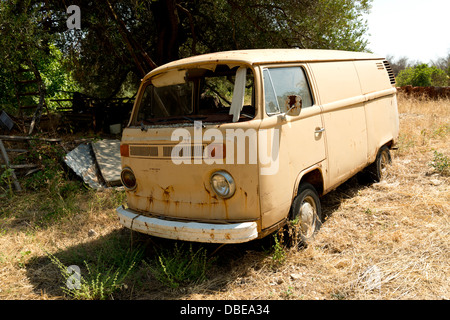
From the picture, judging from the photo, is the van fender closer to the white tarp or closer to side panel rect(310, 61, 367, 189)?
side panel rect(310, 61, 367, 189)

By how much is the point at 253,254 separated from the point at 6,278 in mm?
2633

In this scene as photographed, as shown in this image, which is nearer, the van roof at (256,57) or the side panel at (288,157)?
the side panel at (288,157)

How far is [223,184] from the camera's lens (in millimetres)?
3127

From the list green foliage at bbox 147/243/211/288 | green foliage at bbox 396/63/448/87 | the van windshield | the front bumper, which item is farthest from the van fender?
green foliage at bbox 396/63/448/87

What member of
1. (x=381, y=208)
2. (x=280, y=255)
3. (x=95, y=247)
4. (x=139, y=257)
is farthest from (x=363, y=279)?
(x=95, y=247)

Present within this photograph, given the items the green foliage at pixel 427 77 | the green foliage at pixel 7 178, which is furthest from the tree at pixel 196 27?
the green foliage at pixel 427 77

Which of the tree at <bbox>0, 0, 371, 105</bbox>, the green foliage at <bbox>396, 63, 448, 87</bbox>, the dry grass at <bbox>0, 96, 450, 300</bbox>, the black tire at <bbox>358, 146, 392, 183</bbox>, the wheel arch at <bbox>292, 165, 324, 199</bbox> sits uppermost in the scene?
the tree at <bbox>0, 0, 371, 105</bbox>

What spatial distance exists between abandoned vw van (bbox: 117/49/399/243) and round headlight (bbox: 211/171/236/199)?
0.4 inches

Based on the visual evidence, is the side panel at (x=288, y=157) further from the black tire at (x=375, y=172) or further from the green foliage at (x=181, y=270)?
the black tire at (x=375, y=172)

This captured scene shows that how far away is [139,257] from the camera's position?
3.80 meters

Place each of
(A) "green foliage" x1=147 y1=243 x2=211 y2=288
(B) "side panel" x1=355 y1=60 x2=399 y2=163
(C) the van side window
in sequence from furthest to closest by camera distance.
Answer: (B) "side panel" x1=355 y1=60 x2=399 y2=163 → (C) the van side window → (A) "green foliage" x1=147 y1=243 x2=211 y2=288

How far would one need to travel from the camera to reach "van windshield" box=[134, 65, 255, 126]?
337 cm

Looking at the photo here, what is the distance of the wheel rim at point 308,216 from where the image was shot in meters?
3.73

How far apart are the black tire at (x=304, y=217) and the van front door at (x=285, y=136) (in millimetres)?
172
